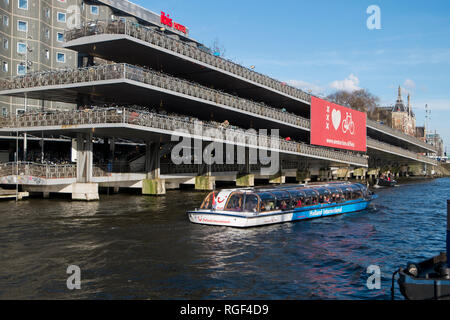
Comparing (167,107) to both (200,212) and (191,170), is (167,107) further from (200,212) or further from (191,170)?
(200,212)

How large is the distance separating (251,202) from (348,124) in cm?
5335

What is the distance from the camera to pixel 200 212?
88.3ft

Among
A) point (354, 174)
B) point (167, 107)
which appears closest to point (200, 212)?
point (167, 107)

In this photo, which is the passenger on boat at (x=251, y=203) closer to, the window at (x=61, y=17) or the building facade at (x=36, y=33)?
the building facade at (x=36, y=33)

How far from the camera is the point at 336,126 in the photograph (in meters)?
73.0

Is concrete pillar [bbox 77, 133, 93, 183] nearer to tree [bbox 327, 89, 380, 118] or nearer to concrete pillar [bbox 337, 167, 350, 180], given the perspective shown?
concrete pillar [bbox 337, 167, 350, 180]

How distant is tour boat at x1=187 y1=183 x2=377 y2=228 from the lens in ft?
86.4

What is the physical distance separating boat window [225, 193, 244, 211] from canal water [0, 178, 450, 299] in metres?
1.69

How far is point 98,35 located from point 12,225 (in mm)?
19406

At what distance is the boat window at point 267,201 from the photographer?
89.5 ft
